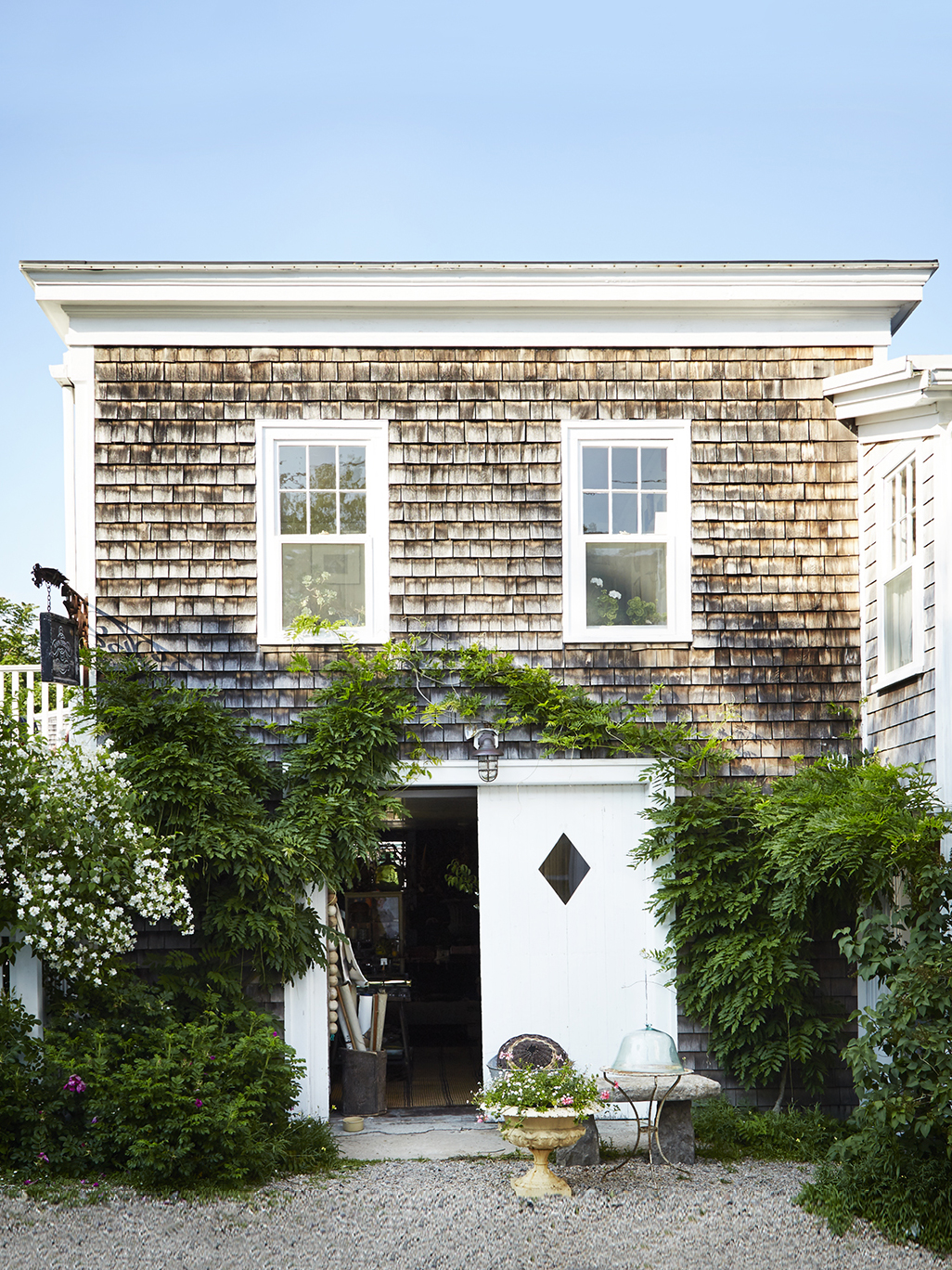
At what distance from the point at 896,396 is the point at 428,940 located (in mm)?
8484

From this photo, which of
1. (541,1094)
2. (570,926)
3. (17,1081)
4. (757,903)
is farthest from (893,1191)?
(17,1081)

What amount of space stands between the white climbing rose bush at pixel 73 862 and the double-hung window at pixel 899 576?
4.90 m

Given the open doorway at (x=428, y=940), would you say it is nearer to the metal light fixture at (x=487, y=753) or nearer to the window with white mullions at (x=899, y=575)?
the metal light fixture at (x=487, y=753)

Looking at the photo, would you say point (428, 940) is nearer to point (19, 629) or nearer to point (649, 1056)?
point (649, 1056)

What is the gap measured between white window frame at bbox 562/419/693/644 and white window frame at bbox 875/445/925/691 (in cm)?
130

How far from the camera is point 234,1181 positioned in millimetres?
5879

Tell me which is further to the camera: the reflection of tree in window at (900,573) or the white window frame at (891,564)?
the reflection of tree in window at (900,573)

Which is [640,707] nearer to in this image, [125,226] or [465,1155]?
[465,1155]

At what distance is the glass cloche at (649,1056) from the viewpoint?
6203 millimetres

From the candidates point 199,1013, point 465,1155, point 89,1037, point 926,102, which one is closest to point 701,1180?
point 465,1155

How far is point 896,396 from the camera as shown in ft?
22.8

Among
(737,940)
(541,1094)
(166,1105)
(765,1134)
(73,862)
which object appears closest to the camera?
(541,1094)

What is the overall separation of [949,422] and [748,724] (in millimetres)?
2446

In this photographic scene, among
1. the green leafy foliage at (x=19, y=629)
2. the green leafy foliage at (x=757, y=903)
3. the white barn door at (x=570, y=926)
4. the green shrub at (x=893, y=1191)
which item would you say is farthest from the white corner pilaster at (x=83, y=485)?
the green leafy foliage at (x=19, y=629)
